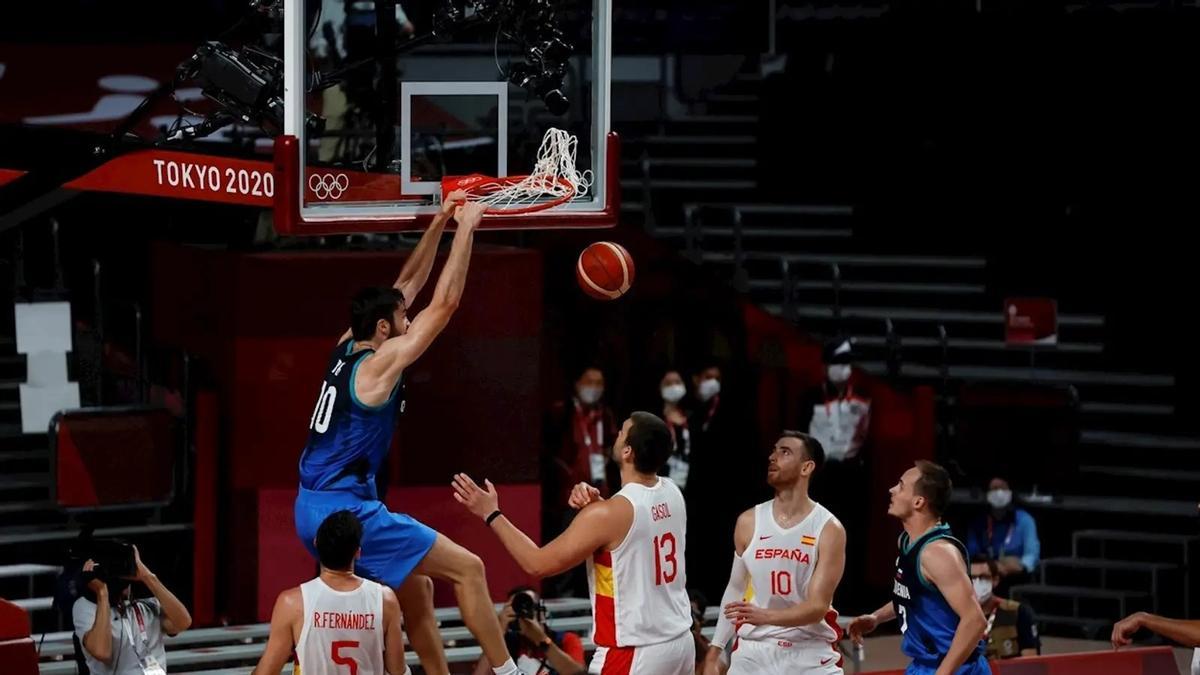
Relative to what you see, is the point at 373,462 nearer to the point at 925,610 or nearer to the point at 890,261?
the point at 925,610

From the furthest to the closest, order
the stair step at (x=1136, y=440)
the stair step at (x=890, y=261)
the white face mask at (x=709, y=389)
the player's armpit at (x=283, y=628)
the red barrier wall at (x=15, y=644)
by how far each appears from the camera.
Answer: the stair step at (x=890, y=261), the stair step at (x=1136, y=440), the white face mask at (x=709, y=389), the red barrier wall at (x=15, y=644), the player's armpit at (x=283, y=628)

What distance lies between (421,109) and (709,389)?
4190 millimetres

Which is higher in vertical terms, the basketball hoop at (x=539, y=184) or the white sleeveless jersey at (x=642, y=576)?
the basketball hoop at (x=539, y=184)

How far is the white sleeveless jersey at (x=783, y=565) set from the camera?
8.98m

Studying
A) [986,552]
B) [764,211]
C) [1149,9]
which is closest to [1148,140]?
[1149,9]

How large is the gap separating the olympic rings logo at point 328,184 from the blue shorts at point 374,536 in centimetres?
134

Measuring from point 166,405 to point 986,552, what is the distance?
17.8 feet

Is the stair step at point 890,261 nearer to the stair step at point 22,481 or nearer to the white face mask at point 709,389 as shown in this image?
the white face mask at point 709,389

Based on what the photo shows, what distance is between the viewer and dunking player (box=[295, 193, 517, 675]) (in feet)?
28.3

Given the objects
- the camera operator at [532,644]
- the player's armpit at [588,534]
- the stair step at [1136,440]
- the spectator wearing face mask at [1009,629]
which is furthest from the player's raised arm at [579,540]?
the stair step at [1136,440]

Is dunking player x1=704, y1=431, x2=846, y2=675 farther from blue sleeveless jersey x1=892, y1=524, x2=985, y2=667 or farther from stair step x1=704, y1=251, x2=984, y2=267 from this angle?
stair step x1=704, y1=251, x2=984, y2=267

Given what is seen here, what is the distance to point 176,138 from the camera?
12.7 metres

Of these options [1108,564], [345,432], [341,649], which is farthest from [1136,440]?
[341,649]

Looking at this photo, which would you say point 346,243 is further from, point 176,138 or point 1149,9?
point 1149,9
